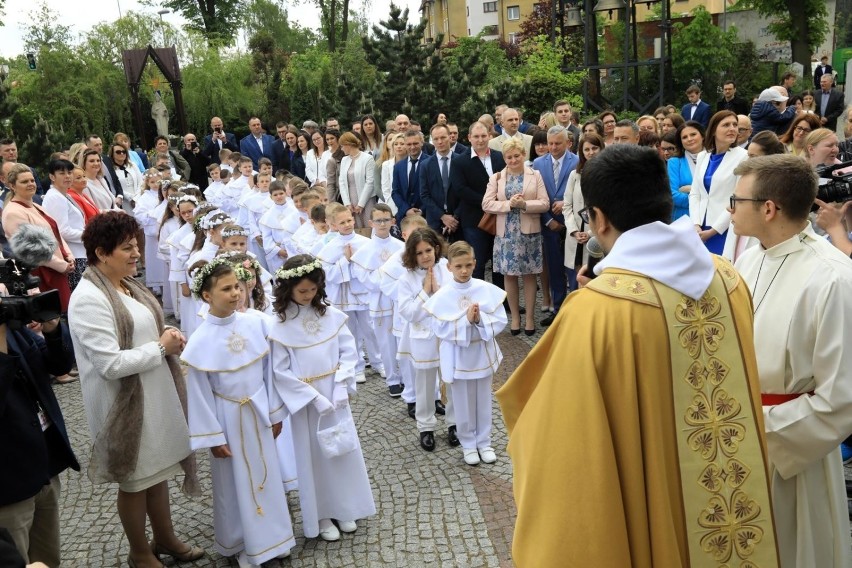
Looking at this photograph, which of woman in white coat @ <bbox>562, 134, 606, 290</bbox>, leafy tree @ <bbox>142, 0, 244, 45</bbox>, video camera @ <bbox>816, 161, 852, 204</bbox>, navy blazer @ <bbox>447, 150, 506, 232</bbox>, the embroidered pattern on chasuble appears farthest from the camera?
leafy tree @ <bbox>142, 0, 244, 45</bbox>

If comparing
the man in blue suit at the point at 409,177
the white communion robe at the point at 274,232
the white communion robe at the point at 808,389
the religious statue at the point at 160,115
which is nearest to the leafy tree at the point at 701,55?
the religious statue at the point at 160,115

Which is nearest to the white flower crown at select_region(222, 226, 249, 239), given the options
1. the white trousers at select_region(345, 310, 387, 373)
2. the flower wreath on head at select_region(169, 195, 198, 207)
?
the white trousers at select_region(345, 310, 387, 373)

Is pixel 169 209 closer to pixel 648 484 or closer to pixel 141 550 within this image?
pixel 141 550

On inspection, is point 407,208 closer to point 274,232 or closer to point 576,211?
point 274,232

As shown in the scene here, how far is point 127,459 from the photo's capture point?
4375 millimetres

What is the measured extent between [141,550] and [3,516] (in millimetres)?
1123

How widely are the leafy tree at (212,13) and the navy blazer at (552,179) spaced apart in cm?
3745

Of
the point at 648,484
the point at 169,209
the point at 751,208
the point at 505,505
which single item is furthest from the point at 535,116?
the point at 648,484

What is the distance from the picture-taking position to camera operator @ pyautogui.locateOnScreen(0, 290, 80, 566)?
12.1 feet

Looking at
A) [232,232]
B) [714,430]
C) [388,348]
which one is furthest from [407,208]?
[714,430]

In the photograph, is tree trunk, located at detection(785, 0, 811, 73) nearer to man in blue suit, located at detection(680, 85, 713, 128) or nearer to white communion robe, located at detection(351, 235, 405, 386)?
man in blue suit, located at detection(680, 85, 713, 128)

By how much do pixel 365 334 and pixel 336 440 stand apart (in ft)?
11.1

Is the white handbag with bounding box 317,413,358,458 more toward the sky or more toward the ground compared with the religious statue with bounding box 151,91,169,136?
more toward the ground

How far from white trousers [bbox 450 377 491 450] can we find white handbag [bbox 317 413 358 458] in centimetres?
120
